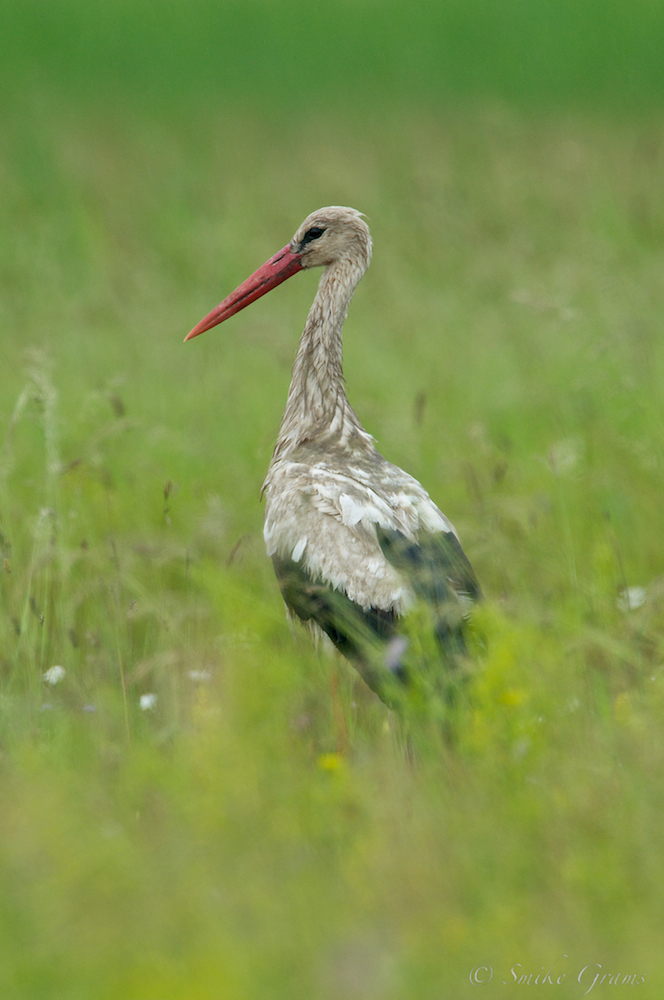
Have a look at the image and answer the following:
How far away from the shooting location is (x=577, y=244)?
A: 29.2 feet

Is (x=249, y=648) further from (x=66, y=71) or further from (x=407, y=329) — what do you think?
(x=66, y=71)

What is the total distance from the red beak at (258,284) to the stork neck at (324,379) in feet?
0.49

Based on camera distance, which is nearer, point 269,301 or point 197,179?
point 269,301

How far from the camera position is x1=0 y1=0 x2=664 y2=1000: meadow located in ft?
5.12

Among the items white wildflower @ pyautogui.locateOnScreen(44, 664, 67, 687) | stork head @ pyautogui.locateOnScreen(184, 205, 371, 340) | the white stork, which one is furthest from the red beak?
white wildflower @ pyautogui.locateOnScreen(44, 664, 67, 687)

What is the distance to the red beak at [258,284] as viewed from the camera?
376 centimetres

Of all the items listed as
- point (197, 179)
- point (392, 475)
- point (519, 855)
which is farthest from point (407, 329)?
point (519, 855)

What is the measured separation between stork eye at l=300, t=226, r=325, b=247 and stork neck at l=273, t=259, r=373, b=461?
13 cm

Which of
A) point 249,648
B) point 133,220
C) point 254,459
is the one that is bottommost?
point 133,220

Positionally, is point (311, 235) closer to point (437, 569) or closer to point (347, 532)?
point (347, 532)

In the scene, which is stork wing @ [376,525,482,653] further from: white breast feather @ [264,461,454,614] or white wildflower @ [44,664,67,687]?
white wildflower @ [44,664,67,687]

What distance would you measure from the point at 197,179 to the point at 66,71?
262cm

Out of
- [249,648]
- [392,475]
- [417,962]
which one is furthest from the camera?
[392,475]

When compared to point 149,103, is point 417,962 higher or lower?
higher
